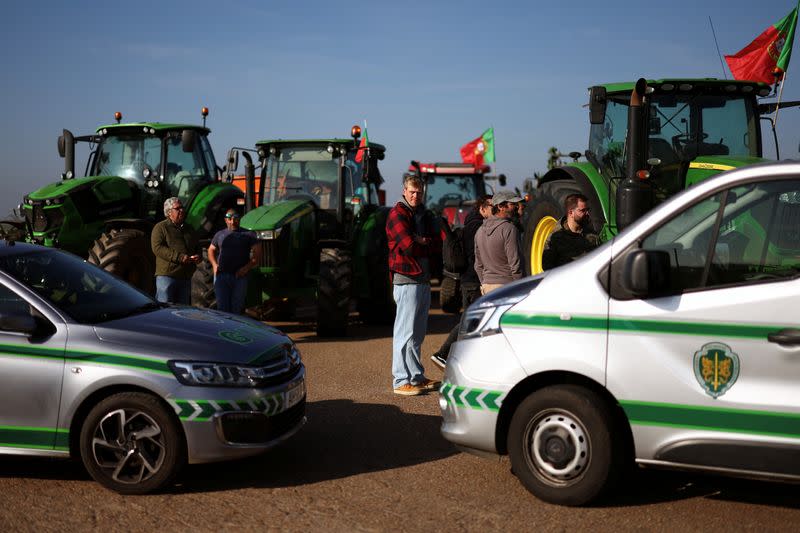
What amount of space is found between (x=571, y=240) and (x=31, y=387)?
14.8 ft

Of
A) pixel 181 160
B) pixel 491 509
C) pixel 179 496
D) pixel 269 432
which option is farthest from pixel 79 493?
pixel 181 160

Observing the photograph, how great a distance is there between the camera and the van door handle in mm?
4613

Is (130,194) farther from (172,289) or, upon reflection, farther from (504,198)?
(504,198)

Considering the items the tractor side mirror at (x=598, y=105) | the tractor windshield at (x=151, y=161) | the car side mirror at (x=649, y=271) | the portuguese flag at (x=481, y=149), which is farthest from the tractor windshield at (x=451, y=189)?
the car side mirror at (x=649, y=271)

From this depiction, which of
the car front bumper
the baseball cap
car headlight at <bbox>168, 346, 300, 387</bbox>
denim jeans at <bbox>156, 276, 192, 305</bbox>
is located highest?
the baseball cap

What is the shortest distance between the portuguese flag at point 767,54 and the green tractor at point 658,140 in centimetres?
187

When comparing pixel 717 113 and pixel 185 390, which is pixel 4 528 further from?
pixel 717 113

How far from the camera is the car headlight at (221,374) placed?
5496mm

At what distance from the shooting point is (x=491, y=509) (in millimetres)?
5250

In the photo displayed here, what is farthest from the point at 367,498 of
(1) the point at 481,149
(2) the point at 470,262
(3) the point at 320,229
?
(1) the point at 481,149

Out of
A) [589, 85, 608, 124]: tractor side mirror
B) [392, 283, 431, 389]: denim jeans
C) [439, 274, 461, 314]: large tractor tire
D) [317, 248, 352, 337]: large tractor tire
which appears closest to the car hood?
[392, 283, 431, 389]: denim jeans

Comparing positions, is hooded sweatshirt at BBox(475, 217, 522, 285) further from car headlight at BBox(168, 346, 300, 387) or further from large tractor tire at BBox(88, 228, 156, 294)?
large tractor tire at BBox(88, 228, 156, 294)

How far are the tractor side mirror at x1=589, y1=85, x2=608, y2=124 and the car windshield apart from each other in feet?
18.3

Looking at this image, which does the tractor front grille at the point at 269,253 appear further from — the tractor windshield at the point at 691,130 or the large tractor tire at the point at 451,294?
the tractor windshield at the point at 691,130
